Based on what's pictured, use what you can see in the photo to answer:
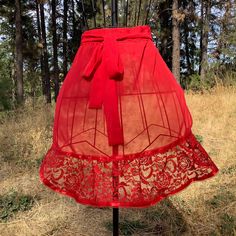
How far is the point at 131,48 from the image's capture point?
3.74 ft

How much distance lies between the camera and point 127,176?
1066mm

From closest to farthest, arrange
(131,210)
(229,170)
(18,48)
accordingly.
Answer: (131,210)
(229,170)
(18,48)

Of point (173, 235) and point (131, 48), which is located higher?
point (131, 48)

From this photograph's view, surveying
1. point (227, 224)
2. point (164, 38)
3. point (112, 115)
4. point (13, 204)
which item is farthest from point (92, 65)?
point (164, 38)

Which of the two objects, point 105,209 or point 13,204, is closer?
Result: point 105,209

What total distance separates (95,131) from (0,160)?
3.37m

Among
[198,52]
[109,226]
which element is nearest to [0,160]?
[109,226]

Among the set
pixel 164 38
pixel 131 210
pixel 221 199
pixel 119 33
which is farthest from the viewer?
pixel 164 38

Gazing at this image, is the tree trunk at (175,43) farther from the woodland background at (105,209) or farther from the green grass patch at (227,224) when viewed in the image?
the green grass patch at (227,224)

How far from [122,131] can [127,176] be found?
0.50 feet

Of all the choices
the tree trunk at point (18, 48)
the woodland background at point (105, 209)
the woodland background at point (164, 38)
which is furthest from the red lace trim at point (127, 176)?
the tree trunk at point (18, 48)

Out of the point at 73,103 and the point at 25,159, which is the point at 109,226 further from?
the point at 25,159

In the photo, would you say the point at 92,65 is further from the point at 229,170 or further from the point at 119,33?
the point at 229,170

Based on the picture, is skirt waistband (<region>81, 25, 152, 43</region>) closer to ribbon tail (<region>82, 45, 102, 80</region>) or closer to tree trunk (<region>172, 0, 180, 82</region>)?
ribbon tail (<region>82, 45, 102, 80</region>)
